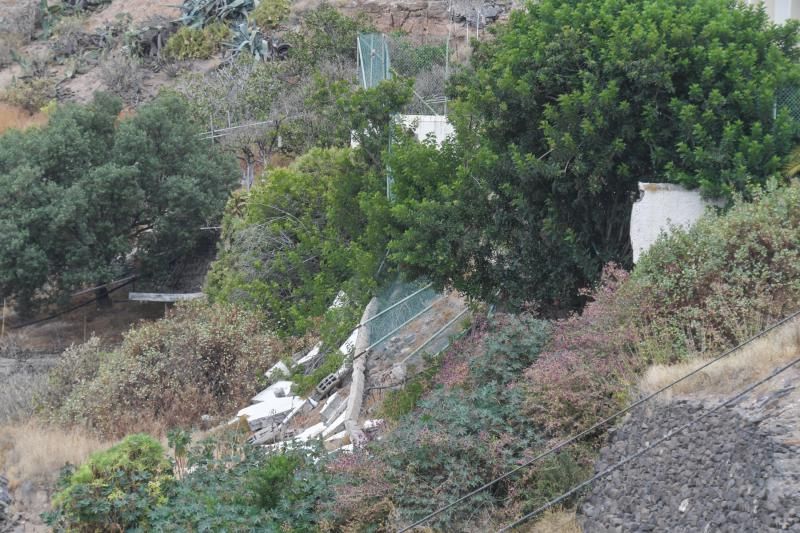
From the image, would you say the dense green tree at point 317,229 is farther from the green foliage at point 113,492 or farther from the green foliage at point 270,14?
the green foliage at point 270,14

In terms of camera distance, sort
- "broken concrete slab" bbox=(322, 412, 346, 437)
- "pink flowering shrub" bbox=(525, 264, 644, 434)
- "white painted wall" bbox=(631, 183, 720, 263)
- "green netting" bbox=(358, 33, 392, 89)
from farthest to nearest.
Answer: "green netting" bbox=(358, 33, 392, 89) < "broken concrete slab" bbox=(322, 412, 346, 437) < "white painted wall" bbox=(631, 183, 720, 263) < "pink flowering shrub" bbox=(525, 264, 644, 434)

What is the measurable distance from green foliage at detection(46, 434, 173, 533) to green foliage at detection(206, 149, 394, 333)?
684 cm

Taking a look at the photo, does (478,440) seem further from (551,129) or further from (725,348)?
(551,129)

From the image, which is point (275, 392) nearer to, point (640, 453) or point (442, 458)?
point (442, 458)

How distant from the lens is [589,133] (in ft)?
39.1

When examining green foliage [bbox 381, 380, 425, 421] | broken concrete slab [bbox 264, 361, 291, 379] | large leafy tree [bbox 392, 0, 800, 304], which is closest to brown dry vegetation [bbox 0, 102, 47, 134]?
broken concrete slab [bbox 264, 361, 291, 379]

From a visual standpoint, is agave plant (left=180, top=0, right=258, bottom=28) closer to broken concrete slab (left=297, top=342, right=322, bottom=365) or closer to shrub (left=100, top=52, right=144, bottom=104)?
shrub (left=100, top=52, right=144, bottom=104)

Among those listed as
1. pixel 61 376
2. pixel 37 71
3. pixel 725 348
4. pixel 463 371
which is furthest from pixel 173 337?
pixel 37 71

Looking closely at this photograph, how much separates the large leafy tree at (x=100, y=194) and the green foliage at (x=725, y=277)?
1801 centimetres

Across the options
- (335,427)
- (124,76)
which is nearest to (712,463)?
(335,427)

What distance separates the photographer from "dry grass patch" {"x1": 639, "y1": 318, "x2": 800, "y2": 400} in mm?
8094

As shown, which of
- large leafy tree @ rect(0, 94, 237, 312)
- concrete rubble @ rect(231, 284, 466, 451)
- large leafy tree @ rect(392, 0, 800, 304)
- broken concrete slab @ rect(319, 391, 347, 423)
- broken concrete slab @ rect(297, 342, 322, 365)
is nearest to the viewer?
large leafy tree @ rect(392, 0, 800, 304)

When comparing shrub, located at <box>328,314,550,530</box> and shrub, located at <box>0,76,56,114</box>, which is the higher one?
shrub, located at <box>328,314,550,530</box>

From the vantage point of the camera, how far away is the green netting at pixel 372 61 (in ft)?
61.5
